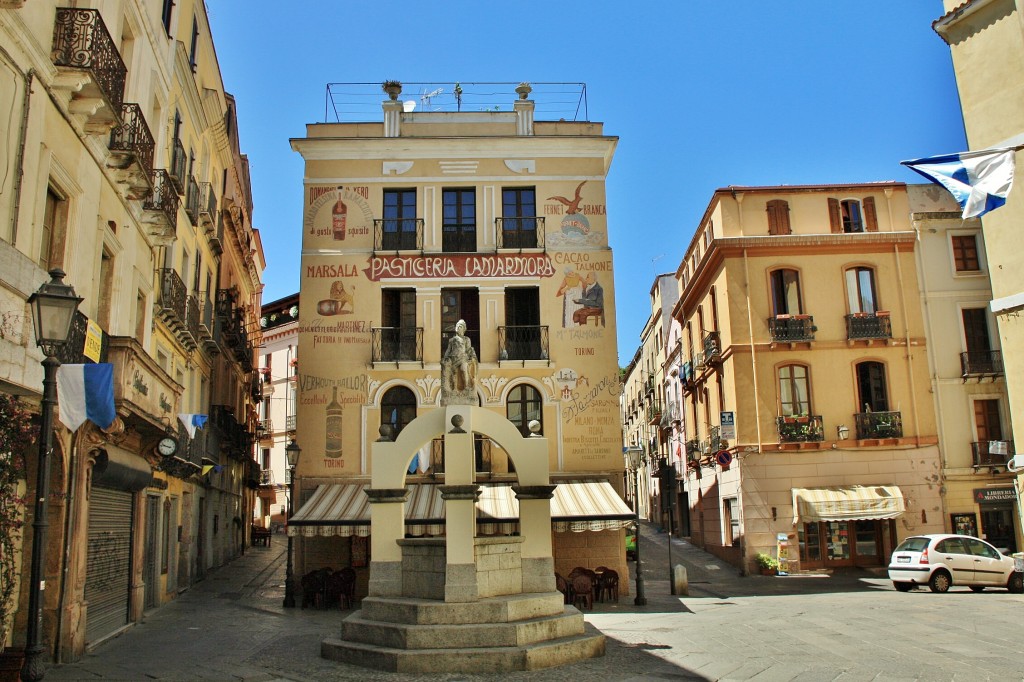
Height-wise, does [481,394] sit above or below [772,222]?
below

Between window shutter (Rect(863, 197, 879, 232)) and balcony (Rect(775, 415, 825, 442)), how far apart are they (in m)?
6.76

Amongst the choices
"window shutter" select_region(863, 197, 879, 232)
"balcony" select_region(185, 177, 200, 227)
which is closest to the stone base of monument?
"balcony" select_region(185, 177, 200, 227)

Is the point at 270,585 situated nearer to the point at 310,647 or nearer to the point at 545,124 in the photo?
the point at 310,647

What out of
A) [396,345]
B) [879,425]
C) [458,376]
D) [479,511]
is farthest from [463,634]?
[879,425]

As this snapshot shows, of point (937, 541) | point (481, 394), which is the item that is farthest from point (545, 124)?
point (937, 541)

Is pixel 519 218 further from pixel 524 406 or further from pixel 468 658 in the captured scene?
pixel 468 658

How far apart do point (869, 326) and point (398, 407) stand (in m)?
15.4

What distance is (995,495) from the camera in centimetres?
2595

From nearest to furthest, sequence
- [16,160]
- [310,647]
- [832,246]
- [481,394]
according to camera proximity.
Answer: [16,160] → [310,647] → [481,394] → [832,246]

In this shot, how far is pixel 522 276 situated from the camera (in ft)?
76.4

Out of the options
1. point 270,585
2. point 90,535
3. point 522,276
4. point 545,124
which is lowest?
point 270,585

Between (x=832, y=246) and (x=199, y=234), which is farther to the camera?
(x=832, y=246)

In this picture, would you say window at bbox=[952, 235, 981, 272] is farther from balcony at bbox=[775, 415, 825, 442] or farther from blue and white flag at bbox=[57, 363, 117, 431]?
blue and white flag at bbox=[57, 363, 117, 431]

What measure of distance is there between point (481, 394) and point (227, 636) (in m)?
9.59
